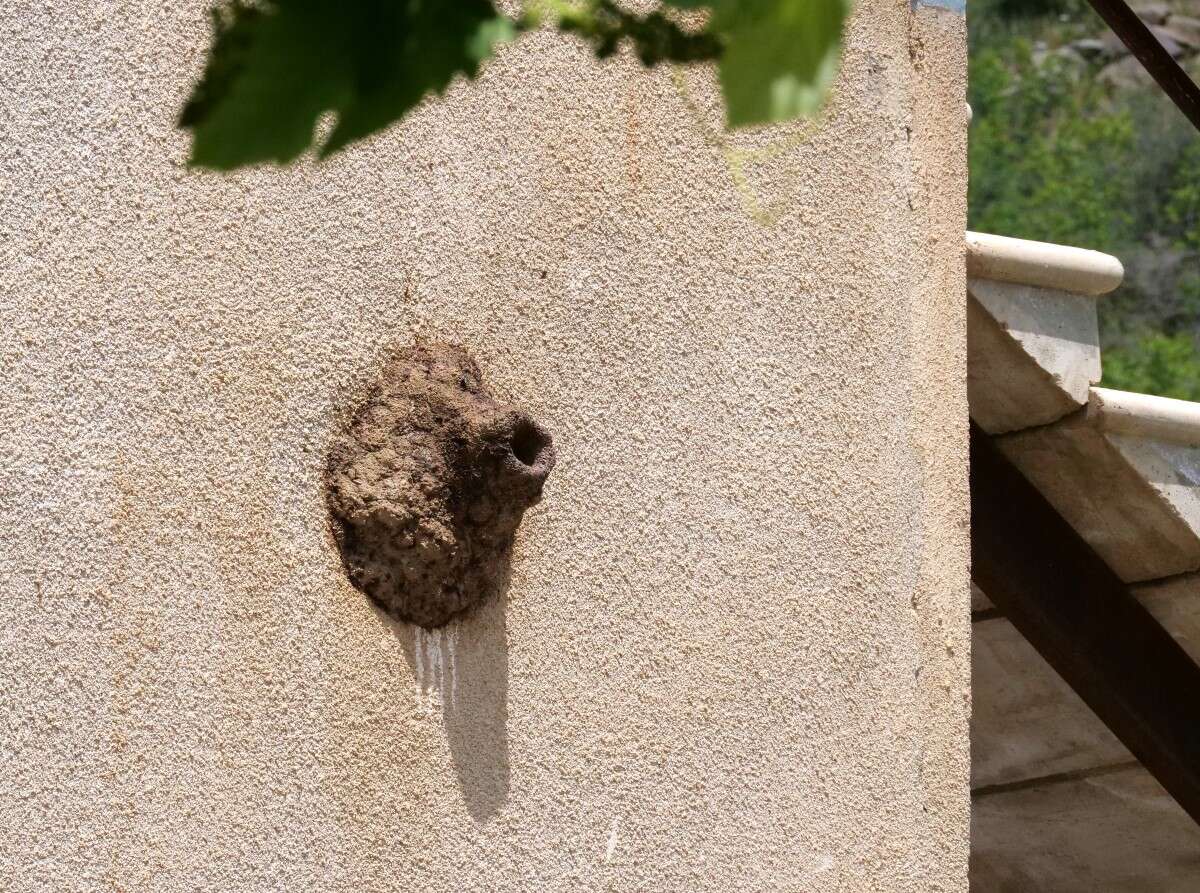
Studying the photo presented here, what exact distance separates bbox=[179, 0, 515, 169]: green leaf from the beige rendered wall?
1.46 metres

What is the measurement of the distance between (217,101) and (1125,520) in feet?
10.3

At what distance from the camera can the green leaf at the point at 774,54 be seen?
0.75 meters

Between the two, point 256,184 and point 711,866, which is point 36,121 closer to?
point 256,184

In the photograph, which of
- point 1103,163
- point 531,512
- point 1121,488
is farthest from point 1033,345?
point 1103,163

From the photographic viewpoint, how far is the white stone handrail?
11.0 ft

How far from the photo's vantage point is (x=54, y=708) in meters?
2.06

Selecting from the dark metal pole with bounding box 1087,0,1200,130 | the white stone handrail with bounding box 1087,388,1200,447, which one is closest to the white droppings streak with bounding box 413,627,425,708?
the dark metal pole with bounding box 1087,0,1200,130

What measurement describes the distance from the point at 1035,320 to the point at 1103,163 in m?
18.2

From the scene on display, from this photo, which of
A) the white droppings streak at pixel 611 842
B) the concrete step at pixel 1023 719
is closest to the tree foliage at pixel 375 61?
the white droppings streak at pixel 611 842

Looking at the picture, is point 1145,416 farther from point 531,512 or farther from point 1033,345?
point 531,512

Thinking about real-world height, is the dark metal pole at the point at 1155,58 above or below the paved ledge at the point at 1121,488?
above

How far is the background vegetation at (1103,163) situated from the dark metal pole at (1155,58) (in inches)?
613

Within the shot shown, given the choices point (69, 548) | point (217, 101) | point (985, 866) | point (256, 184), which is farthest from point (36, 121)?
point (985, 866)

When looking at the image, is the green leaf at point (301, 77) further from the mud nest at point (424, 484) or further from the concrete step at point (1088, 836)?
the concrete step at point (1088, 836)
